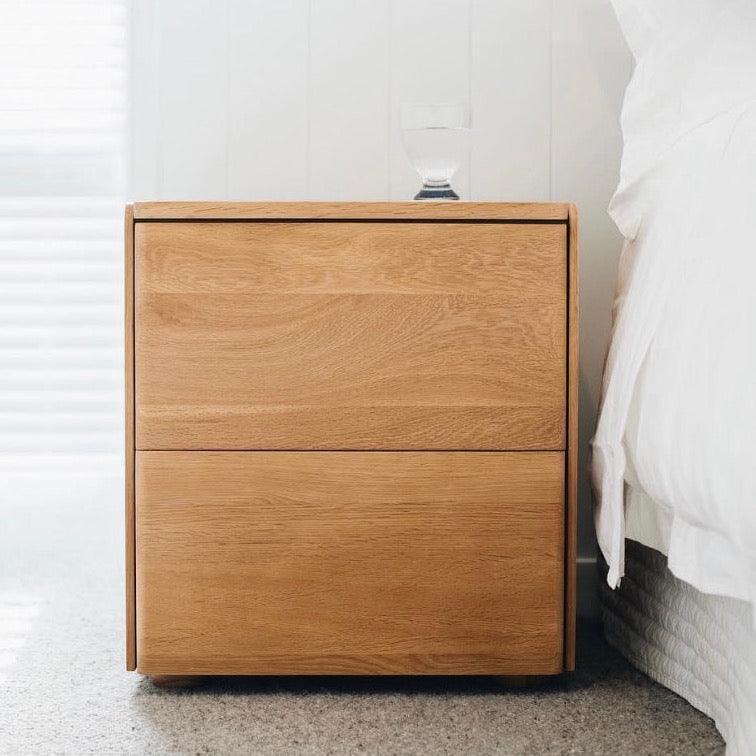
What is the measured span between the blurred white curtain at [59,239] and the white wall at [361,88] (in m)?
0.15

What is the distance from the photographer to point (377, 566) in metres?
1.06

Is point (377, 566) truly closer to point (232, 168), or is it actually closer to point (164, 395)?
point (164, 395)

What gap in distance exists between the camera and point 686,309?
34.1 inches

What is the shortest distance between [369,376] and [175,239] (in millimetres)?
281

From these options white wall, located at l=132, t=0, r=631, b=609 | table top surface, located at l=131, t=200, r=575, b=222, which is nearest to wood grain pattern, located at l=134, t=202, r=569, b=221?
table top surface, located at l=131, t=200, r=575, b=222

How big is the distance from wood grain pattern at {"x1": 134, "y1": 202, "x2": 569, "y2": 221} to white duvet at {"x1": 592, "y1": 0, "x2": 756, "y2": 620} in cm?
15

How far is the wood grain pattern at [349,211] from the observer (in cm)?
105

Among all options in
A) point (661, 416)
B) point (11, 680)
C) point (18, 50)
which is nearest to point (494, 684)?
point (661, 416)

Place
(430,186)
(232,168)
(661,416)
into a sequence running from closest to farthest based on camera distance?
(661,416), (430,186), (232,168)

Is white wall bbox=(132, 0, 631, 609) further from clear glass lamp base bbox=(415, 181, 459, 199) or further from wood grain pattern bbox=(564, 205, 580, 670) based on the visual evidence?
wood grain pattern bbox=(564, 205, 580, 670)

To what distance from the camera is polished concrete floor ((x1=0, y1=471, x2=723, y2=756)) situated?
0.96 m

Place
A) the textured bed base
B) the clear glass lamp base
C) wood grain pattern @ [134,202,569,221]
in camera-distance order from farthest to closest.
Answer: the clear glass lamp base → wood grain pattern @ [134,202,569,221] → the textured bed base

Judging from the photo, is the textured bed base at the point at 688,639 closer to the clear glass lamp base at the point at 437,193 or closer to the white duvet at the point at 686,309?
the white duvet at the point at 686,309

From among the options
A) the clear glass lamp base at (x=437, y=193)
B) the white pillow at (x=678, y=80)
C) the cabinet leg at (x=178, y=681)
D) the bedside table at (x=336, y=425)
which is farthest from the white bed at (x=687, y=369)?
the cabinet leg at (x=178, y=681)
